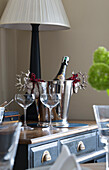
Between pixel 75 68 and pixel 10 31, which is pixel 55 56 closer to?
pixel 75 68

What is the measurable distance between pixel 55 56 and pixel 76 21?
310 millimetres

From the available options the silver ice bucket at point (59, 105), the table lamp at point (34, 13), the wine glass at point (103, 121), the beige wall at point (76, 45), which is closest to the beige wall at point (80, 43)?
the beige wall at point (76, 45)

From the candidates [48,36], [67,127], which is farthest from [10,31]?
[67,127]

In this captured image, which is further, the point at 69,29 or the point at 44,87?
the point at 69,29

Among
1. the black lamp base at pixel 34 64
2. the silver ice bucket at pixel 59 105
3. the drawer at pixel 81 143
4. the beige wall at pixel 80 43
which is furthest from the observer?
the beige wall at pixel 80 43

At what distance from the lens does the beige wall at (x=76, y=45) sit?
8.56ft

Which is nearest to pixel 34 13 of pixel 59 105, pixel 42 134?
pixel 59 105

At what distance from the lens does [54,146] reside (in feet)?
5.90

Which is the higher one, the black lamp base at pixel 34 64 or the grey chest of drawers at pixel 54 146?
the black lamp base at pixel 34 64

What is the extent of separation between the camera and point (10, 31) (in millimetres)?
2730

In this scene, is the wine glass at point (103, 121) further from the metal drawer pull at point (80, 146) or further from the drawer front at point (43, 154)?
the metal drawer pull at point (80, 146)

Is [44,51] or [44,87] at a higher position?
[44,51]

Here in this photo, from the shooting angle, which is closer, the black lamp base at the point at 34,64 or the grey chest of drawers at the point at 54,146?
the grey chest of drawers at the point at 54,146

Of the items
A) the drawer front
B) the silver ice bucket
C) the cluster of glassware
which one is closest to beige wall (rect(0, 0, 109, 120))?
the silver ice bucket
